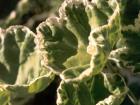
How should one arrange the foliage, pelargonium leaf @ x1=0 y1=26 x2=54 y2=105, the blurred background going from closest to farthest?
1. the foliage
2. pelargonium leaf @ x1=0 y1=26 x2=54 y2=105
3. the blurred background

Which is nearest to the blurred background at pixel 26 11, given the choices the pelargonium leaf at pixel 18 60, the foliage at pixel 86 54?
the pelargonium leaf at pixel 18 60

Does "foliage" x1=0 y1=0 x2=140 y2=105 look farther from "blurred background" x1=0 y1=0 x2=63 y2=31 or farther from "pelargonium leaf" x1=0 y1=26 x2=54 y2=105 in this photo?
"blurred background" x1=0 y1=0 x2=63 y2=31

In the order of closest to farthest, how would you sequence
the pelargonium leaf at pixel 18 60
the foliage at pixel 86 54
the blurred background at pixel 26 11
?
1. the foliage at pixel 86 54
2. the pelargonium leaf at pixel 18 60
3. the blurred background at pixel 26 11

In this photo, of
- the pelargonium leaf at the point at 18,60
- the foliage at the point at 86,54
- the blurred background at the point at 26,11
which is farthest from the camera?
the blurred background at the point at 26,11

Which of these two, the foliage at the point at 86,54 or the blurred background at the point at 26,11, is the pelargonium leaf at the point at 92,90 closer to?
the foliage at the point at 86,54

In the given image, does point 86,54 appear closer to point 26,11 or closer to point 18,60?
point 18,60

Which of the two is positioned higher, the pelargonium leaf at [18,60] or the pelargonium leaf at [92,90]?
the pelargonium leaf at [18,60]

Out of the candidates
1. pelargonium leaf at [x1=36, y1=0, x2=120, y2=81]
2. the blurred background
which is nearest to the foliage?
pelargonium leaf at [x1=36, y1=0, x2=120, y2=81]

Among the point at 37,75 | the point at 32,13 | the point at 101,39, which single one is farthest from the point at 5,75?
the point at 32,13

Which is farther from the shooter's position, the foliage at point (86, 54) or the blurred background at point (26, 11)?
the blurred background at point (26, 11)

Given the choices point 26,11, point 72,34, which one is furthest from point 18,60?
point 26,11

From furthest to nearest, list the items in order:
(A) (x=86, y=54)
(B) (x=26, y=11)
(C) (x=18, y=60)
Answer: (B) (x=26, y=11) < (C) (x=18, y=60) < (A) (x=86, y=54)
